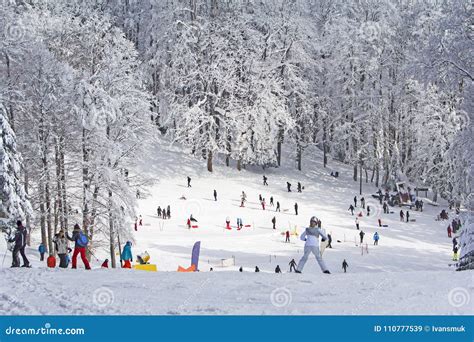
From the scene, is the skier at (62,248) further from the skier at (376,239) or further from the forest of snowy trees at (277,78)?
the skier at (376,239)

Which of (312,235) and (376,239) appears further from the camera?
(376,239)

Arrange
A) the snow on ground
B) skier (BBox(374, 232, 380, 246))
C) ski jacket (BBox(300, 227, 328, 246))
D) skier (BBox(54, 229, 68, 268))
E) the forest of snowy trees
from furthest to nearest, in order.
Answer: the forest of snowy trees, skier (BBox(374, 232, 380, 246)), skier (BBox(54, 229, 68, 268)), ski jacket (BBox(300, 227, 328, 246)), the snow on ground

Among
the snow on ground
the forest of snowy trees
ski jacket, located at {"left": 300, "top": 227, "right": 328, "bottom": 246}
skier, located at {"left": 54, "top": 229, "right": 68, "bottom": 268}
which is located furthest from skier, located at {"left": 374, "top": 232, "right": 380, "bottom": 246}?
skier, located at {"left": 54, "top": 229, "right": 68, "bottom": 268}

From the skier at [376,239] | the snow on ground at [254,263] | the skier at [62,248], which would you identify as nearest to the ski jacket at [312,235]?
the snow on ground at [254,263]

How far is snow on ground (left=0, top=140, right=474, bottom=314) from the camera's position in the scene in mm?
10711

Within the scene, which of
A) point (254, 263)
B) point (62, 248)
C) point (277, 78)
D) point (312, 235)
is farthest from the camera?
point (277, 78)

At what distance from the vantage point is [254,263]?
98.7 feet

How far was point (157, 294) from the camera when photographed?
11.6m

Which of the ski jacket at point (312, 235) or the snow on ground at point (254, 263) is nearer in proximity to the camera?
the snow on ground at point (254, 263)

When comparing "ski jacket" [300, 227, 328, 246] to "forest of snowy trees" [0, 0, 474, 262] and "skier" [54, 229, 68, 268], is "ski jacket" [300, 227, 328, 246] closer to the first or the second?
"skier" [54, 229, 68, 268]

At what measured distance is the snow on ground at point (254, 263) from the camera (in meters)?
10.7

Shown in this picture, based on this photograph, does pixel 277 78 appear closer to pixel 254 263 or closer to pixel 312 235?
pixel 254 263

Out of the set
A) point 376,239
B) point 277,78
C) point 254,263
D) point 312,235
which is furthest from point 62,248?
point 277,78
